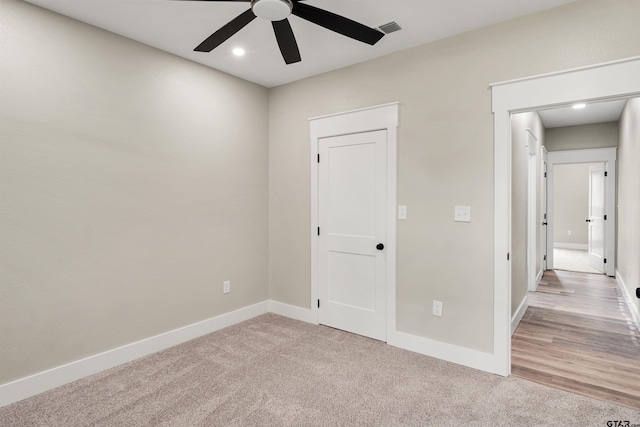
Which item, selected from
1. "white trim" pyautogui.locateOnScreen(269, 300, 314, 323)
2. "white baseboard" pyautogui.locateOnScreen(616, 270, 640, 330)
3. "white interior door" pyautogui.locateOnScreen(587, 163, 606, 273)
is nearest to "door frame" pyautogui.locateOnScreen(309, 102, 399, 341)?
"white trim" pyautogui.locateOnScreen(269, 300, 314, 323)

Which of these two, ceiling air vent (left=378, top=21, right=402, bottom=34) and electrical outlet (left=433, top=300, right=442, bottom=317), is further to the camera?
electrical outlet (left=433, top=300, right=442, bottom=317)

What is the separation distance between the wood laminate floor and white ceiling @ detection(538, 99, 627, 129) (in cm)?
266

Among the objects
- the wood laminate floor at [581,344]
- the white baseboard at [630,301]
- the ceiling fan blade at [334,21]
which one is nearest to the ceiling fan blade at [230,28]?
the ceiling fan blade at [334,21]

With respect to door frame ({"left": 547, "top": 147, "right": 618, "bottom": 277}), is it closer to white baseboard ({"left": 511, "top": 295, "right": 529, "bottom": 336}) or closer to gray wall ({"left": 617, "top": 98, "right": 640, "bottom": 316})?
gray wall ({"left": 617, "top": 98, "right": 640, "bottom": 316})

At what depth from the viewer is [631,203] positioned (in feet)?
14.0

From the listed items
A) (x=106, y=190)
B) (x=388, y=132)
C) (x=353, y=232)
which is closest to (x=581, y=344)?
(x=353, y=232)

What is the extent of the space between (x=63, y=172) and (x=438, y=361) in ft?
10.7

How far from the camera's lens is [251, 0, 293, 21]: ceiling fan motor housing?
1.87m

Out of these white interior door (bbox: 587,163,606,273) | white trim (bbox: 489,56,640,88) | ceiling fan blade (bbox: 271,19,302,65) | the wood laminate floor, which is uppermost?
ceiling fan blade (bbox: 271,19,302,65)

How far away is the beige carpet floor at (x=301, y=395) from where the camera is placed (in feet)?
7.00

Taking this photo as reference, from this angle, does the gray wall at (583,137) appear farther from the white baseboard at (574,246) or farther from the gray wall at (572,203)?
the white baseboard at (574,246)

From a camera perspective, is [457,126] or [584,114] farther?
[584,114]

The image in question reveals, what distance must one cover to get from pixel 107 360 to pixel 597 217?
8101mm

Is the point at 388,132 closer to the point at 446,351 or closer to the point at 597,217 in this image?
the point at 446,351
